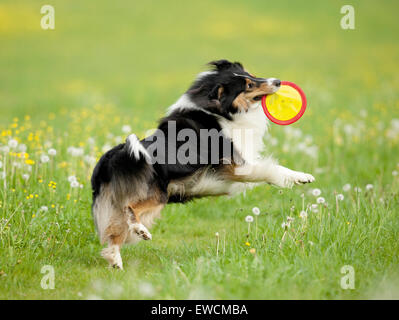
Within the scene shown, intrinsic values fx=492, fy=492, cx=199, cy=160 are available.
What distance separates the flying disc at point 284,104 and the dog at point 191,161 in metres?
0.11

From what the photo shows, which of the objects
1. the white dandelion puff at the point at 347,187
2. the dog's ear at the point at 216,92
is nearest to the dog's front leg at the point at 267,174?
the dog's ear at the point at 216,92

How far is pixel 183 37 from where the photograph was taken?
21844mm

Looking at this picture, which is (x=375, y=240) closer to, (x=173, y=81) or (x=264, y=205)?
(x=264, y=205)

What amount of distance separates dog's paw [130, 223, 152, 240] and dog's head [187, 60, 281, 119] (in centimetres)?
126

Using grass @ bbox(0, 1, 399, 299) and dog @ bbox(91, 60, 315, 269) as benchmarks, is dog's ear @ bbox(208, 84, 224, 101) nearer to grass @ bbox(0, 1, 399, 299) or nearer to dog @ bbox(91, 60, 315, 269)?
dog @ bbox(91, 60, 315, 269)

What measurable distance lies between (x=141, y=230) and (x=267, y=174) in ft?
4.13

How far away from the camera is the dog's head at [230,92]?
4613mm

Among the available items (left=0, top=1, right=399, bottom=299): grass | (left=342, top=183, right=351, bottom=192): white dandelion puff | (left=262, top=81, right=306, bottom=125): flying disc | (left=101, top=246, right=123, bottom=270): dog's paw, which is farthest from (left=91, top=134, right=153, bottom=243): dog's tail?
(left=342, top=183, right=351, bottom=192): white dandelion puff

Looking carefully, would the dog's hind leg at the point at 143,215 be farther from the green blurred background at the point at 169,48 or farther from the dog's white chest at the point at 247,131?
the green blurred background at the point at 169,48

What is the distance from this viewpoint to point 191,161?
173 inches

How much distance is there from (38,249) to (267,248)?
2.08 meters

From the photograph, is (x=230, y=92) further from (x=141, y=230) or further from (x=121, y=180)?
(x=141, y=230)

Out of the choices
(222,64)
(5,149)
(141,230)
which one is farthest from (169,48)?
(141,230)
